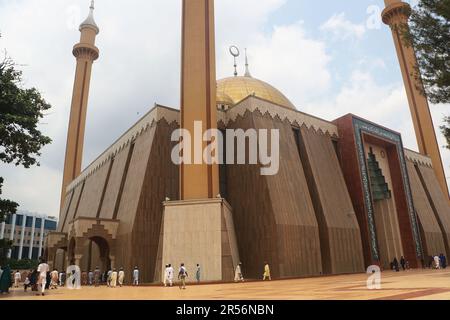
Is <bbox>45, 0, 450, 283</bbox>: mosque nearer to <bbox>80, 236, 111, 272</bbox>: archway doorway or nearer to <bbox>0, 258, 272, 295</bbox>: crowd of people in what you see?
<bbox>80, 236, 111, 272</bbox>: archway doorway

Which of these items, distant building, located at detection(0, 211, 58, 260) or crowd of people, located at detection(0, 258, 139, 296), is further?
distant building, located at detection(0, 211, 58, 260)

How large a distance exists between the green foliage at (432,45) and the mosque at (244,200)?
3.67 feet

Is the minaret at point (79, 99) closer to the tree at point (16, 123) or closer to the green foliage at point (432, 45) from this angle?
the tree at point (16, 123)

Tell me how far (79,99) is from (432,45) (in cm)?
4014

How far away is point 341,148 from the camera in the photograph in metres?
28.5

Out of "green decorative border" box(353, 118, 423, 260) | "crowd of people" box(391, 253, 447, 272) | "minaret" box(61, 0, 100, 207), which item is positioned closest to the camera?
"crowd of people" box(391, 253, 447, 272)

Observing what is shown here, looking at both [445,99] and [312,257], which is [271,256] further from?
[445,99]

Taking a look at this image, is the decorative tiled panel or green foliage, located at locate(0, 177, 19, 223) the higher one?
the decorative tiled panel

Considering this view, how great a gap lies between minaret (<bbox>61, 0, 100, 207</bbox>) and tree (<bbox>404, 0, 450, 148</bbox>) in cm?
3834

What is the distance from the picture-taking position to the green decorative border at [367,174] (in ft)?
84.7

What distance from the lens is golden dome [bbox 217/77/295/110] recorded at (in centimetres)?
3559

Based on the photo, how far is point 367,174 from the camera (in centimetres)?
2739

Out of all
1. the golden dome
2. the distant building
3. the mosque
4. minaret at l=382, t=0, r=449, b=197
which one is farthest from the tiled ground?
the distant building

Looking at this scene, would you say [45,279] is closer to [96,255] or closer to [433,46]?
[96,255]
